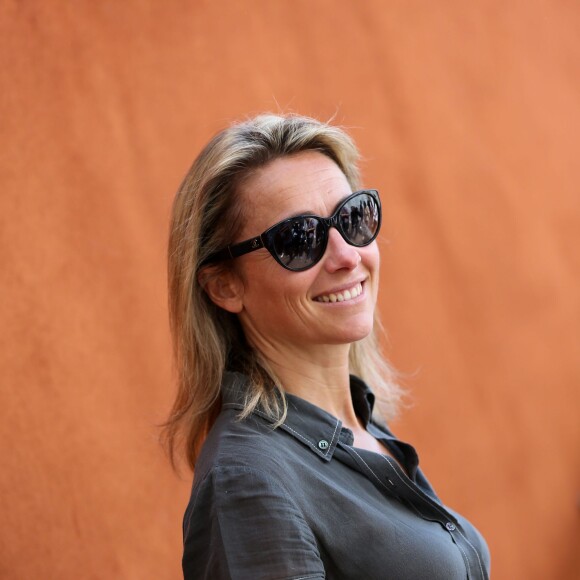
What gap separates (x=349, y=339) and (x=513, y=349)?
2067 mm

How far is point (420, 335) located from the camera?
361cm

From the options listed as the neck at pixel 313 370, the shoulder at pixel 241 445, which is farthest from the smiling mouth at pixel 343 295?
the shoulder at pixel 241 445

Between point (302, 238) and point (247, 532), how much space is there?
24.2 inches

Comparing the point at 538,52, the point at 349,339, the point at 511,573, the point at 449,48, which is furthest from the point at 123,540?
the point at 538,52

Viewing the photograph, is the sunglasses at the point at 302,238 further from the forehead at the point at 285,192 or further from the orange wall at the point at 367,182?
the orange wall at the point at 367,182

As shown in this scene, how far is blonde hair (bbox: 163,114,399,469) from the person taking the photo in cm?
186

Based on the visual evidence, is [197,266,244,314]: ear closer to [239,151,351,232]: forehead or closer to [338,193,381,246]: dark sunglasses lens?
[239,151,351,232]: forehead

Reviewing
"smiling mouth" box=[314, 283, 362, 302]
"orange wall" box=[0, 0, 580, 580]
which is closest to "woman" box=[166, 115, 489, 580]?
"smiling mouth" box=[314, 283, 362, 302]

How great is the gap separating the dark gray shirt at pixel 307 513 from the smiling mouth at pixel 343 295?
22cm

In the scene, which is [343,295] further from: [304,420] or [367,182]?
[367,182]

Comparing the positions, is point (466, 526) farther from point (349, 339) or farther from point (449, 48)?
point (449, 48)

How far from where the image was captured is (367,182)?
11.5 feet

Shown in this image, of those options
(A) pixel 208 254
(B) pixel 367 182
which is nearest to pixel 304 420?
(A) pixel 208 254

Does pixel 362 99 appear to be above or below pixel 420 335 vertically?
above
